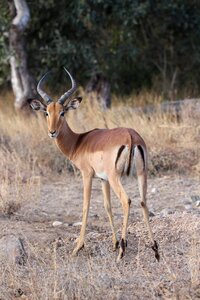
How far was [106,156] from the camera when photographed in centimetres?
763

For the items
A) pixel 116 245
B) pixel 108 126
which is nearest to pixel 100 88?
pixel 108 126

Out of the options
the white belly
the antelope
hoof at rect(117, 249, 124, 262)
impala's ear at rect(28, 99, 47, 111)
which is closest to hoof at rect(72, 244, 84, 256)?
the antelope

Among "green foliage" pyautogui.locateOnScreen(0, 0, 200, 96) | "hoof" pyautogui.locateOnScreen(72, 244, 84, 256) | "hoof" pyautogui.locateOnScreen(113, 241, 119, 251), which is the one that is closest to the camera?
"hoof" pyautogui.locateOnScreen(72, 244, 84, 256)

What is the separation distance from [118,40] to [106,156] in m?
11.0

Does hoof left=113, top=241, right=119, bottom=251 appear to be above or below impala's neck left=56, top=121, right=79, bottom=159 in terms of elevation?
below

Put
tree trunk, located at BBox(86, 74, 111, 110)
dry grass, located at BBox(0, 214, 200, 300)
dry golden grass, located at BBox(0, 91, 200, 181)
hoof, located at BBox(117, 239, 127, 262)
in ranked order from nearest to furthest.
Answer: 1. dry grass, located at BBox(0, 214, 200, 300)
2. hoof, located at BBox(117, 239, 127, 262)
3. dry golden grass, located at BBox(0, 91, 200, 181)
4. tree trunk, located at BBox(86, 74, 111, 110)

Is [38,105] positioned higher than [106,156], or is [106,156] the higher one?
[38,105]

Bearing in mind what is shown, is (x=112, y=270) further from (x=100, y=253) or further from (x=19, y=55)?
(x=19, y=55)

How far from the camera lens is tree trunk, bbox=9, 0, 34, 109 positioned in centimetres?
1602

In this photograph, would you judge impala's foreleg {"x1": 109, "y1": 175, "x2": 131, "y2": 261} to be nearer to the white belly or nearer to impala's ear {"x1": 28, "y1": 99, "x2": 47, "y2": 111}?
the white belly

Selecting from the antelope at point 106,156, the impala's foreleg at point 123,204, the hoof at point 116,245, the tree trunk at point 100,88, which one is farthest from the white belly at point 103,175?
the tree trunk at point 100,88

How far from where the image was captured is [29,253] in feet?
24.5

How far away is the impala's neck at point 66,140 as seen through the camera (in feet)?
27.6

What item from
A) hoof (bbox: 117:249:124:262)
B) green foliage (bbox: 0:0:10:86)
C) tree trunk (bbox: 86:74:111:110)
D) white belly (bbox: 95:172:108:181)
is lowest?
Answer: hoof (bbox: 117:249:124:262)
